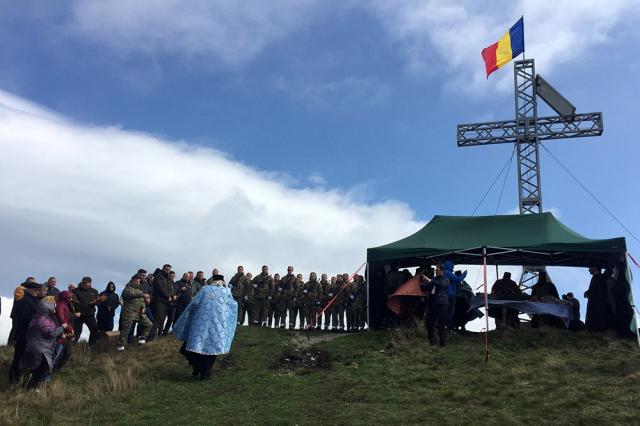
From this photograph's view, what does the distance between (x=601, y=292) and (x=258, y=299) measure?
8.47 meters

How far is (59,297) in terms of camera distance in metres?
10.1

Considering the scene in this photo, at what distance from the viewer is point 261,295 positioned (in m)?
16.7

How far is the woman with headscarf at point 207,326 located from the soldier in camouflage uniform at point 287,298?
251 inches

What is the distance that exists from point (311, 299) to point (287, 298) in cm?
66

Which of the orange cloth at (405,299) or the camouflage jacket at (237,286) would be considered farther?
the camouflage jacket at (237,286)

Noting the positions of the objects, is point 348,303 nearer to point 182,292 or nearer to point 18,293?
point 182,292

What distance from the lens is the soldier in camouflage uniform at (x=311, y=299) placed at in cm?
1647

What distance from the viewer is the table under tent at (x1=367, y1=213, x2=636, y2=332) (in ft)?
45.3

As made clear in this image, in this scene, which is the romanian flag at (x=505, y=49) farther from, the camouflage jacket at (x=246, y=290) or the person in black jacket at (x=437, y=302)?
the person in black jacket at (x=437, y=302)

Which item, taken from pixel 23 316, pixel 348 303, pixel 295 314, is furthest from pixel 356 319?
pixel 23 316

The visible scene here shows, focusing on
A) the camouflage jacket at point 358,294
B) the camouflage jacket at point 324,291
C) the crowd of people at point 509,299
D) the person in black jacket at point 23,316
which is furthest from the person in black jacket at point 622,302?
the person in black jacket at point 23,316

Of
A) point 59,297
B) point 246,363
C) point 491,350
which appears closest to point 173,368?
point 246,363

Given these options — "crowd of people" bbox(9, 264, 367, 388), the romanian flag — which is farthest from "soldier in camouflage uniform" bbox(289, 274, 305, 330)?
the romanian flag

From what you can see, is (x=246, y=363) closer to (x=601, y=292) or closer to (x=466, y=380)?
(x=466, y=380)
